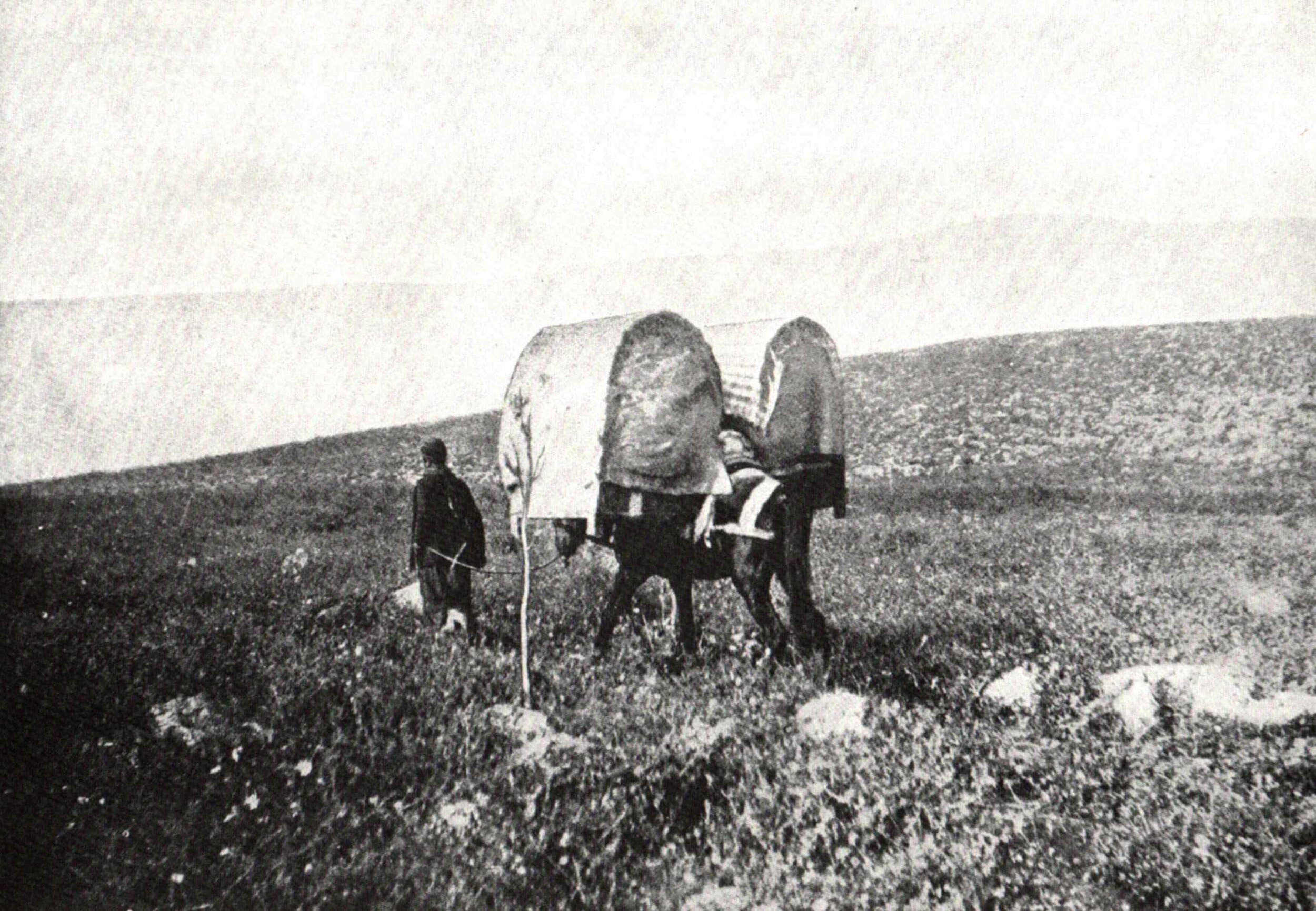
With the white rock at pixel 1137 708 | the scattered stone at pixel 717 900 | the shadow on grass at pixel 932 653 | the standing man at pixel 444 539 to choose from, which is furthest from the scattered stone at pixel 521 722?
the white rock at pixel 1137 708

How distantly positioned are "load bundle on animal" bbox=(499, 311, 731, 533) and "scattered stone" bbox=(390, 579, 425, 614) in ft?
6.79

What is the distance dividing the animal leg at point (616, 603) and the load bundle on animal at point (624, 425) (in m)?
0.57

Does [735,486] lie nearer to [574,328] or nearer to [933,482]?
[574,328]

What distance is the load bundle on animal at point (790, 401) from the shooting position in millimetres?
7387

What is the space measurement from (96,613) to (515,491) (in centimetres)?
334

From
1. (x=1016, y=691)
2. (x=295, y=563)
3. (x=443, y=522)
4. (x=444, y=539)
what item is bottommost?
(x=1016, y=691)

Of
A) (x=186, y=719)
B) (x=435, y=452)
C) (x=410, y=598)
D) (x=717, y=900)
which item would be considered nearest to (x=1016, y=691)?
(x=717, y=900)

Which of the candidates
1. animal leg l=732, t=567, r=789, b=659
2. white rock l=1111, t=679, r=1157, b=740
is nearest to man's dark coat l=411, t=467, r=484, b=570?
animal leg l=732, t=567, r=789, b=659

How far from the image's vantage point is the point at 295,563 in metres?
9.30

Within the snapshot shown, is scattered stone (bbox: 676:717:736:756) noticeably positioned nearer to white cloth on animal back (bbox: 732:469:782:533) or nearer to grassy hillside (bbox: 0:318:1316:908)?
grassy hillside (bbox: 0:318:1316:908)

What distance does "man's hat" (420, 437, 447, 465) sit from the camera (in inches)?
301

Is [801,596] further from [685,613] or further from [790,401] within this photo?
[790,401]

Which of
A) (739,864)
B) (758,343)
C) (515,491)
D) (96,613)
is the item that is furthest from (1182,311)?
(96,613)

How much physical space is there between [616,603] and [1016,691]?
3.14 meters
